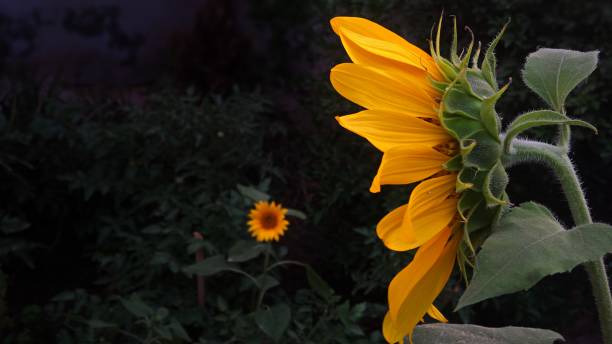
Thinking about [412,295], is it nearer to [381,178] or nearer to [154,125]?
[381,178]

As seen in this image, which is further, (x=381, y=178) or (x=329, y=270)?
(x=329, y=270)

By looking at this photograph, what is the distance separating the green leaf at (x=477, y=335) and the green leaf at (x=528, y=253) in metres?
0.12

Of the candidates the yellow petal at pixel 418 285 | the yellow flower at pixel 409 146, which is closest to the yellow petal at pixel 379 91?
the yellow flower at pixel 409 146

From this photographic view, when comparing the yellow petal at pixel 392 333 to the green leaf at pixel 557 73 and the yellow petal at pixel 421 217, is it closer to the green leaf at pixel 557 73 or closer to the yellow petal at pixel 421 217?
the yellow petal at pixel 421 217

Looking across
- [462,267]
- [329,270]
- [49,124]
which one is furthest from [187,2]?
[462,267]

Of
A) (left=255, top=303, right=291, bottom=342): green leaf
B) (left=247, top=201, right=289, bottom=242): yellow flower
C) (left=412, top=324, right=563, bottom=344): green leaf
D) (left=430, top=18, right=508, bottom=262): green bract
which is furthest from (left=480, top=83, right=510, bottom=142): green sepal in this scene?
(left=247, top=201, right=289, bottom=242): yellow flower

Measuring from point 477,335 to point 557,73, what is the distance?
245 mm

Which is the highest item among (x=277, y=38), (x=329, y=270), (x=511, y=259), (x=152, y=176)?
(x=511, y=259)

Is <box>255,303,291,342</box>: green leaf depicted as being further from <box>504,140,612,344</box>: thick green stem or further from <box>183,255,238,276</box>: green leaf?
<box>504,140,612,344</box>: thick green stem

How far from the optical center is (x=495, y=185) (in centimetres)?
60

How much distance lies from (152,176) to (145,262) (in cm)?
35

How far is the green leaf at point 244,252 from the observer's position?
1.57 m

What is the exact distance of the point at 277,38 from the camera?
3221mm

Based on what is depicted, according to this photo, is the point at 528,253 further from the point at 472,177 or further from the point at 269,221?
the point at 269,221
